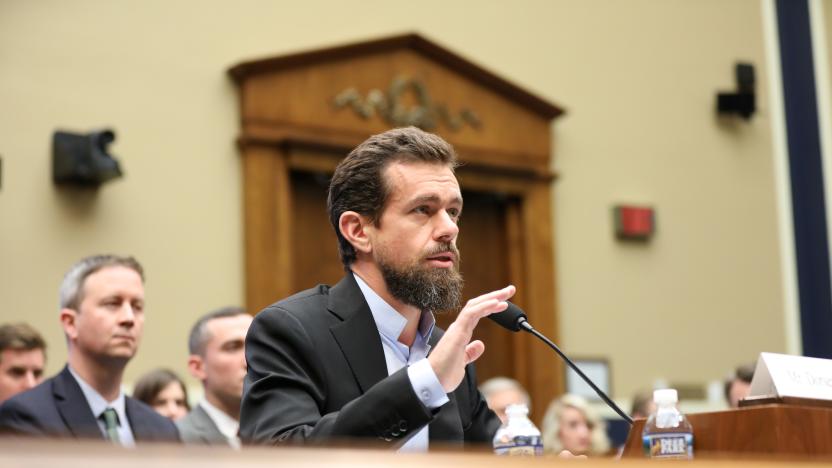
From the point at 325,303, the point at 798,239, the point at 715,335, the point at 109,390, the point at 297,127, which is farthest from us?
the point at 715,335

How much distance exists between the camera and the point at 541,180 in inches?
266

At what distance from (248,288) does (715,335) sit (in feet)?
10.3

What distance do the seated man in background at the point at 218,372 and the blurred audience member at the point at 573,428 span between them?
1.75 metres

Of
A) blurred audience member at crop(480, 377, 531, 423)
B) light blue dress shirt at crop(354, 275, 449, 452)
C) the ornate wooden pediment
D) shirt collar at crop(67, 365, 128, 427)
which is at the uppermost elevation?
the ornate wooden pediment

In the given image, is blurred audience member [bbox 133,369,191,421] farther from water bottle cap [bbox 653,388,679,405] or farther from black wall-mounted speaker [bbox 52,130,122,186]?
water bottle cap [bbox 653,388,679,405]

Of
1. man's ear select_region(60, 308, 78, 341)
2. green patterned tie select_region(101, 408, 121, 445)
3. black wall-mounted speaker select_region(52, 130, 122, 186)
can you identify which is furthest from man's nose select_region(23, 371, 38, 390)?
black wall-mounted speaker select_region(52, 130, 122, 186)

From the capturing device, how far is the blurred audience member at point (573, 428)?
16.8 feet

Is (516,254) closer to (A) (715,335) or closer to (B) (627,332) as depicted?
(B) (627,332)

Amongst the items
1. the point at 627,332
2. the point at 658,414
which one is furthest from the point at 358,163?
the point at 627,332

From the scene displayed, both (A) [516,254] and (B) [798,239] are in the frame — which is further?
(A) [516,254]

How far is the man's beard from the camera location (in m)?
2.31

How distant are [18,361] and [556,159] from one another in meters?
3.69

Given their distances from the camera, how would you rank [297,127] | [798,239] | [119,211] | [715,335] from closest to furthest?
[798,239]
[119,211]
[297,127]
[715,335]

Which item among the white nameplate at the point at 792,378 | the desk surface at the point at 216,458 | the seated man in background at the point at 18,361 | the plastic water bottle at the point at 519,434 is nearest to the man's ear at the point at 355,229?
the plastic water bottle at the point at 519,434
